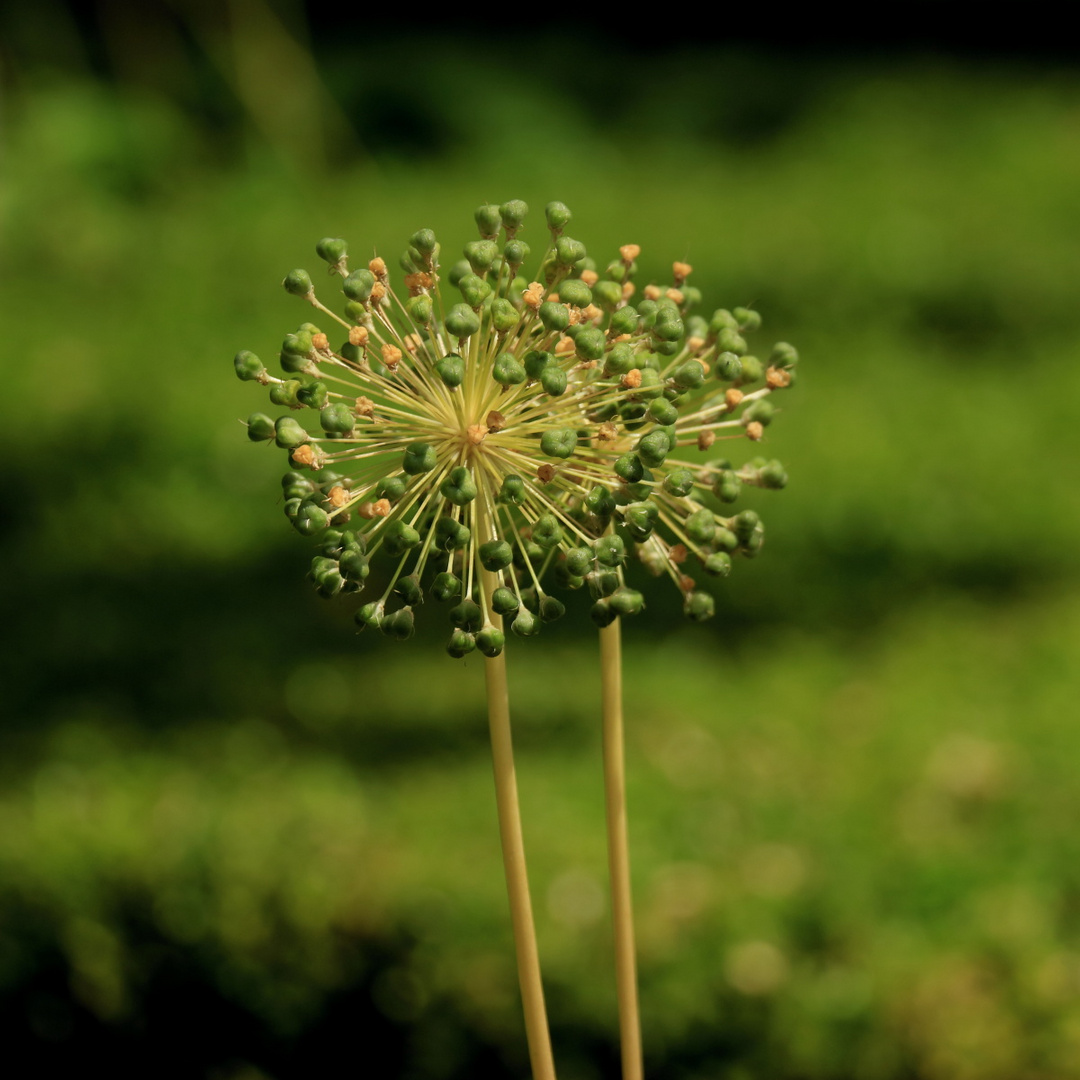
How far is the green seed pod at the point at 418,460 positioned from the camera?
36.2 inches

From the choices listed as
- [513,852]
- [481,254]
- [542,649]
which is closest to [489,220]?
[481,254]

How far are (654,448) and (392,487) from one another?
179 millimetres

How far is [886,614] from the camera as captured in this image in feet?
13.4

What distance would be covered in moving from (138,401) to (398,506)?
4328 millimetres

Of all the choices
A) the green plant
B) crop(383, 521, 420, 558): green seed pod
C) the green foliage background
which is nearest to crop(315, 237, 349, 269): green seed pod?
the green plant

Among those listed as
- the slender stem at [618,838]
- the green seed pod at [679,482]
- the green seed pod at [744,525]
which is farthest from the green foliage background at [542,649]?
the green seed pod at [679,482]

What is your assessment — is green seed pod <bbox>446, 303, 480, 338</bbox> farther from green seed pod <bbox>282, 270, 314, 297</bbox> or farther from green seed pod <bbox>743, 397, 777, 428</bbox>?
green seed pod <bbox>743, 397, 777, 428</bbox>

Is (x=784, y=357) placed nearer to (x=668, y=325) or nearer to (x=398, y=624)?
(x=668, y=325)

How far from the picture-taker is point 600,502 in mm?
935

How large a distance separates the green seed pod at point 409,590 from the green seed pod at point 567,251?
0.83ft

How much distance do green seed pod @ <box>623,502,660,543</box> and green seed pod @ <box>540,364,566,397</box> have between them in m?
0.10

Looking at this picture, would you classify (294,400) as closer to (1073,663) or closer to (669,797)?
(669,797)

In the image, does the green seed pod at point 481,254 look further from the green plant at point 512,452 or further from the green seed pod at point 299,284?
the green seed pod at point 299,284

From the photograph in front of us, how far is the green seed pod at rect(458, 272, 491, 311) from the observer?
3.11ft
